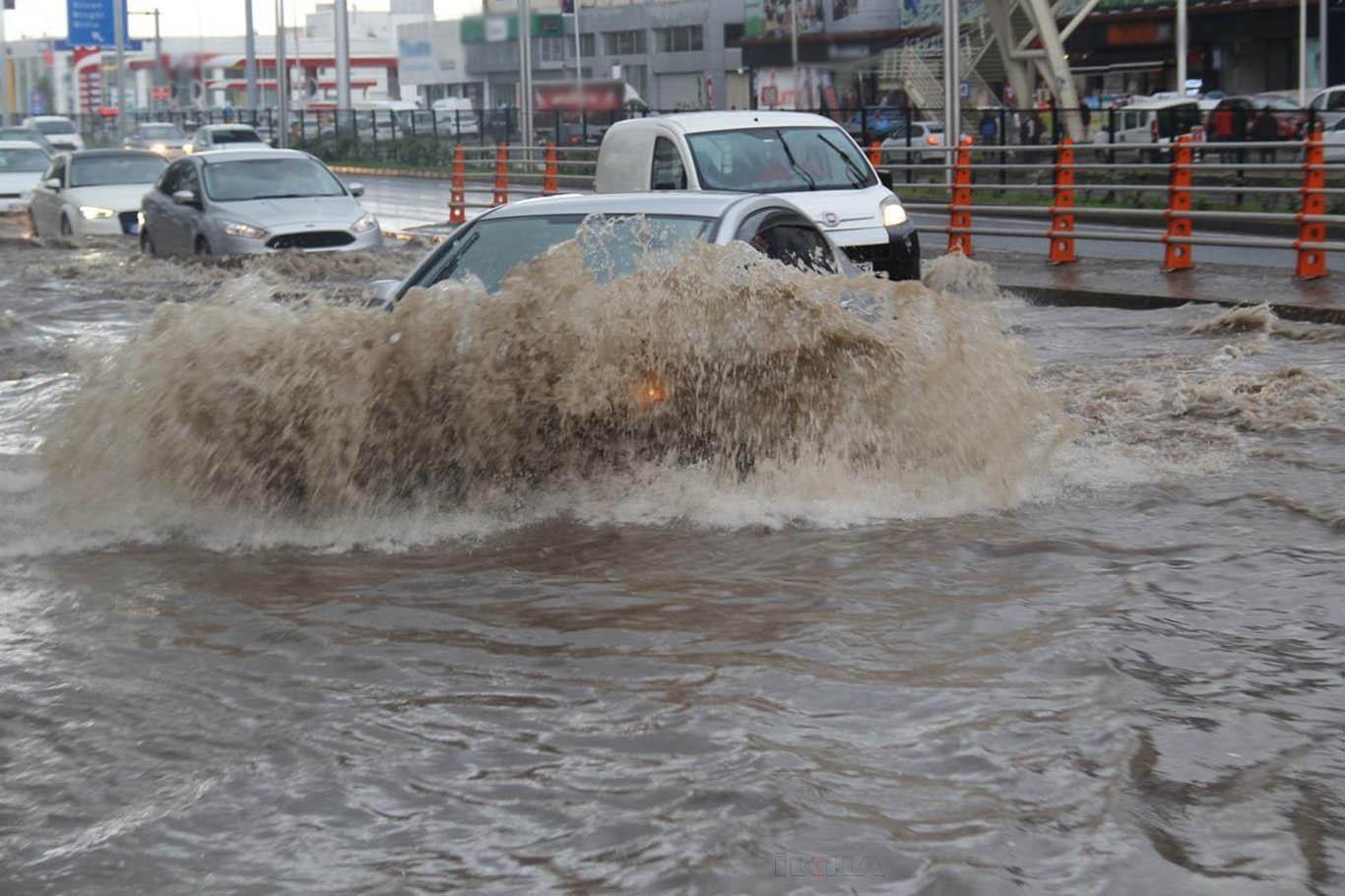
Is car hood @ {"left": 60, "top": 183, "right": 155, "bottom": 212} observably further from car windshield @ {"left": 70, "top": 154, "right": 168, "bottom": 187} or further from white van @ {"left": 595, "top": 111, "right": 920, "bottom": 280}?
white van @ {"left": 595, "top": 111, "right": 920, "bottom": 280}

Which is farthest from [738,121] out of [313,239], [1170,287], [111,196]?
[111,196]

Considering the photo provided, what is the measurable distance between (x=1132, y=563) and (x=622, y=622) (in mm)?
2008

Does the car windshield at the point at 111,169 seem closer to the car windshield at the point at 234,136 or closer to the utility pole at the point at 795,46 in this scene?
the car windshield at the point at 234,136

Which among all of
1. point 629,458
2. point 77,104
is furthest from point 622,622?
point 77,104

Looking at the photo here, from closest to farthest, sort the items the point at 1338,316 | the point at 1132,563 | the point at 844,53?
the point at 1132,563 < the point at 1338,316 < the point at 844,53

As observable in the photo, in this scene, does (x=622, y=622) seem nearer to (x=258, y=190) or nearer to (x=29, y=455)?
(x=29, y=455)

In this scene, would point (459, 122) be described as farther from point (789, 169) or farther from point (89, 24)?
point (789, 169)

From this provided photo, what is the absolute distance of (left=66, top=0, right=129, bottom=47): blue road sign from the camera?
7100 cm

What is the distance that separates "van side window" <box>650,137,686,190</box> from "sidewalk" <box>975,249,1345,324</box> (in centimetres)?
401

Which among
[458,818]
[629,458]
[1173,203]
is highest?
[1173,203]

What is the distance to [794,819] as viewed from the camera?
417 centimetres

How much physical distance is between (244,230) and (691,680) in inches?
585
